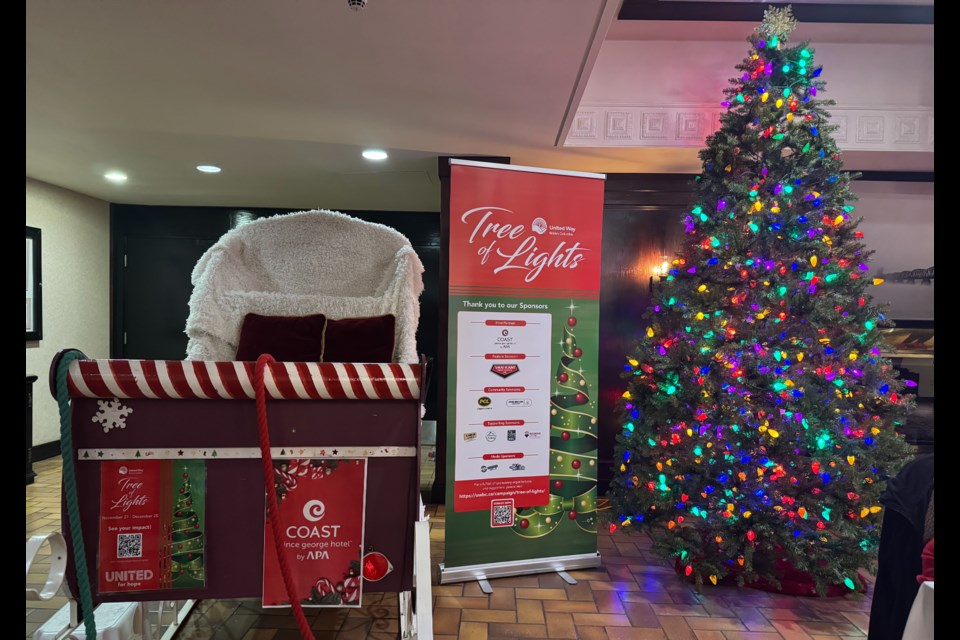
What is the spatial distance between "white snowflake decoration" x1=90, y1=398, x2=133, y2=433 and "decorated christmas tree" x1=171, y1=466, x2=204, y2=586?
0.18 metres

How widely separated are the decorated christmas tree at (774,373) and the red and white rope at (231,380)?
1915mm

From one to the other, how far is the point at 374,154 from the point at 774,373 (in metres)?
2.92

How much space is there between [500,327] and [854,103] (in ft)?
9.53

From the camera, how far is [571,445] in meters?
2.77

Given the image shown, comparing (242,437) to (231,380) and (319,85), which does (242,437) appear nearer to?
(231,380)

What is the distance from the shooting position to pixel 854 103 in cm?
336

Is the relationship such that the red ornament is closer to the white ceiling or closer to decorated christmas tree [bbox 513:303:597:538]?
decorated christmas tree [bbox 513:303:597:538]

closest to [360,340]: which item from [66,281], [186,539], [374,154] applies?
[186,539]

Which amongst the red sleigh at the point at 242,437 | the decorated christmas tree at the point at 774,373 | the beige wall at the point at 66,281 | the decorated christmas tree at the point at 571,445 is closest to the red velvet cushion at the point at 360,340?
the red sleigh at the point at 242,437

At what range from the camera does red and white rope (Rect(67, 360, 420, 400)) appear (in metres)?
1.08

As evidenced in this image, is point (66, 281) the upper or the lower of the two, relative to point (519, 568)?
upper

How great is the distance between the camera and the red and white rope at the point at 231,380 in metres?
1.08
